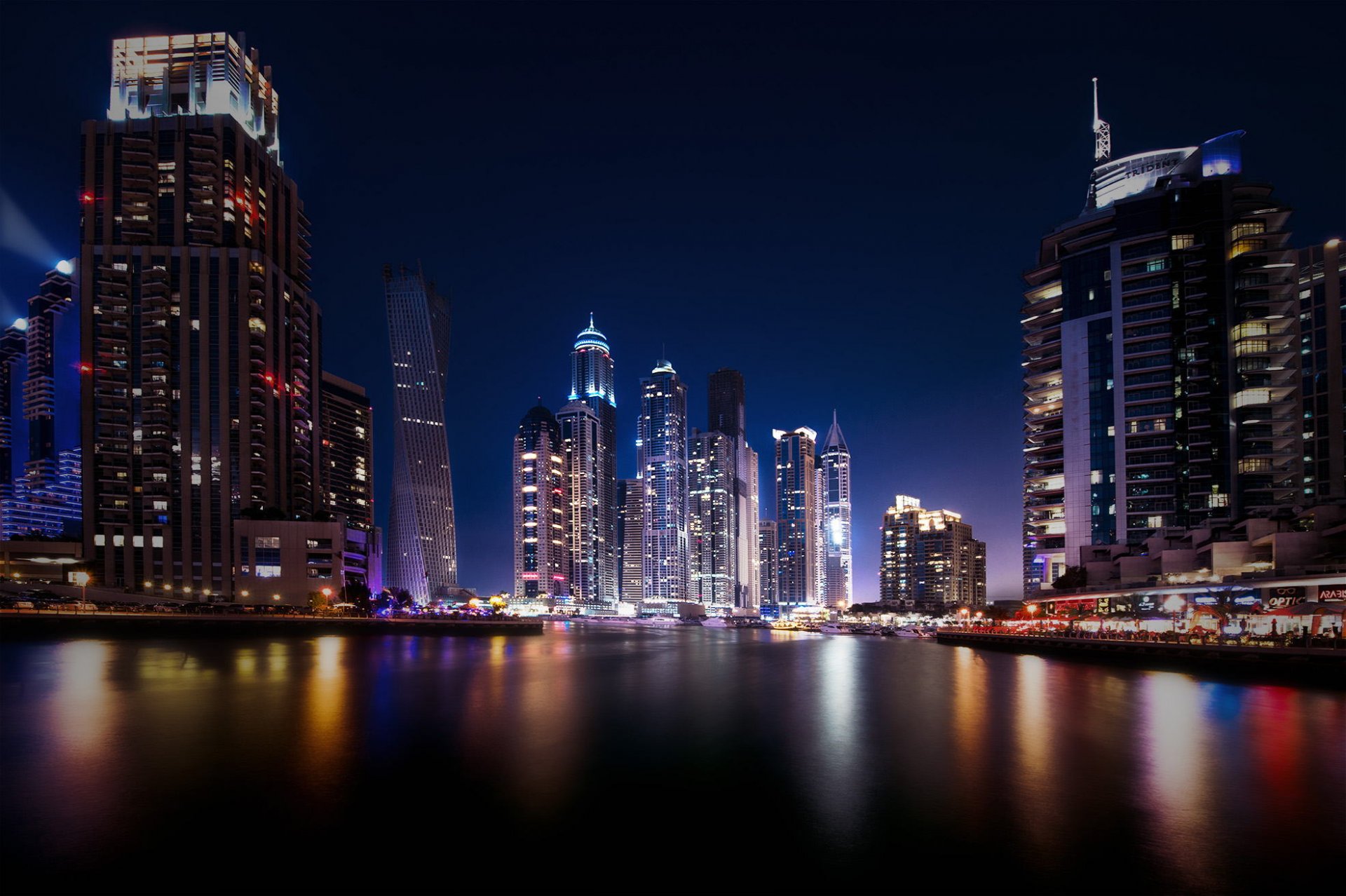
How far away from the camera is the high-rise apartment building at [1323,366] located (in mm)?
116188

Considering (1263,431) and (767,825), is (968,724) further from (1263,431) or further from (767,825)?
(1263,431)

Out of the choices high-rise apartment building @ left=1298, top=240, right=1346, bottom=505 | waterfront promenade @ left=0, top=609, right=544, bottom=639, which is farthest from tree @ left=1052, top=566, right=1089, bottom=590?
waterfront promenade @ left=0, top=609, right=544, bottom=639

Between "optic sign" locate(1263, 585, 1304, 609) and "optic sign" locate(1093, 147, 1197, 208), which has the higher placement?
"optic sign" locate(1093, 147, 1197, 208)

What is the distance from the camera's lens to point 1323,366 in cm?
12356

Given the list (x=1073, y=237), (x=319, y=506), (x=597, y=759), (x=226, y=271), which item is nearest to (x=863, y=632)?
(x=1073, y=237)

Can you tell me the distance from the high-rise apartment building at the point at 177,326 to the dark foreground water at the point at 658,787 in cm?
7466

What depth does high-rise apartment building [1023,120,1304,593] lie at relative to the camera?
95.9 m

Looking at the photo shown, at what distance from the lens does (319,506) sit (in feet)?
484

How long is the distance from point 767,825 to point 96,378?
446 feet

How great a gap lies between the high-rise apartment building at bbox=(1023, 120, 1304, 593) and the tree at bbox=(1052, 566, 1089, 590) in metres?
4.58

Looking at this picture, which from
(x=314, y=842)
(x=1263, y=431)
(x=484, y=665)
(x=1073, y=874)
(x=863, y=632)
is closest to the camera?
(x=1073, y=874)

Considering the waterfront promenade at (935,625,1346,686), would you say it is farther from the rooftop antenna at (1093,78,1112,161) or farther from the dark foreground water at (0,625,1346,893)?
the rooftop antenna at (1093,78,1112,161)

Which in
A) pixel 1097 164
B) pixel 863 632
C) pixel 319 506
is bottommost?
pixel 863 632

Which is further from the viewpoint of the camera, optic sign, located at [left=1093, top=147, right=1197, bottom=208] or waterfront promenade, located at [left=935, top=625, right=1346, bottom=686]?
optic sign, located at [left=1093, top=147, right=1197, bottom=208]
